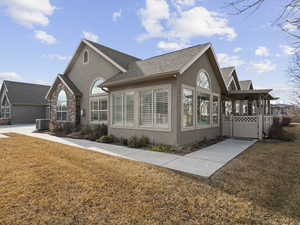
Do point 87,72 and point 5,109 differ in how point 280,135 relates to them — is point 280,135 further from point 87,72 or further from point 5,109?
point 5,109

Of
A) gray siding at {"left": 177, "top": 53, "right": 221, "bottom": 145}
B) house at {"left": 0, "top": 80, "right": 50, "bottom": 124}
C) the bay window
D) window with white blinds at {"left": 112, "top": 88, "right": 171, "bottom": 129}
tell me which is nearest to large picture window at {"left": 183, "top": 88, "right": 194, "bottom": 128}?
gray siding at {"left": 177, "top": 53, "right": 221, "bottom": 145}

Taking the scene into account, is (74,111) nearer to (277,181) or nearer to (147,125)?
(147,125)

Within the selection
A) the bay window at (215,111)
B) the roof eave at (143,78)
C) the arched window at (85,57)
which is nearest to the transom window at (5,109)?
the arched window at (85,57)

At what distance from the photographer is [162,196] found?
339cm

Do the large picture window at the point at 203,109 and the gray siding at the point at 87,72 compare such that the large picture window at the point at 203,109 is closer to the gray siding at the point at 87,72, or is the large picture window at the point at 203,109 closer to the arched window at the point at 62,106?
the gray siding at the point at 87,72

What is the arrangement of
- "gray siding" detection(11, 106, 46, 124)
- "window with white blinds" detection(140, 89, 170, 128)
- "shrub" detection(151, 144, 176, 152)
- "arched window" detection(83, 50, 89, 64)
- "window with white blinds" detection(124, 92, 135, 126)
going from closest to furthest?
"shrub" detection(151, 144, 176, 152)
"window with white blinds" detection(140, 89, 170, 128)
"window with white blinds" detection(124, 92, 135, 126)
"arched window" detection(83, 50, 89, 64)
"gray siding" detection(11, 106, 46, 124)

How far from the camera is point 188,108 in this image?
27.8 ft

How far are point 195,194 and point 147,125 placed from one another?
5.36m

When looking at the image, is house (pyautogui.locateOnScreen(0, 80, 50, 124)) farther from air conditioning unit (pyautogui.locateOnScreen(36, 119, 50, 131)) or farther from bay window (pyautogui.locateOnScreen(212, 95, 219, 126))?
bay window (pyautogui.locateOnScreen(212, 95, 219, 126))

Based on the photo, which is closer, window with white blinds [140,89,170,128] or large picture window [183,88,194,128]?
window with white blinds [140,89,170,128]

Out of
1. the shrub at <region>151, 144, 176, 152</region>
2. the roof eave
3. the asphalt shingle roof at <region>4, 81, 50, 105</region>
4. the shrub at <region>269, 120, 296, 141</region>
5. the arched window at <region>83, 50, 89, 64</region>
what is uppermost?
the arched window at <region>83, 50, 89, 64</region>

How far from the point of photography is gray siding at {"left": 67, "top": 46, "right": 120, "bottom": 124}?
12.3 meters

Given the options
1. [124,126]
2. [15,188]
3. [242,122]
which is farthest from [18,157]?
[242,122]

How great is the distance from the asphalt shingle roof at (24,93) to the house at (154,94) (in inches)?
551
